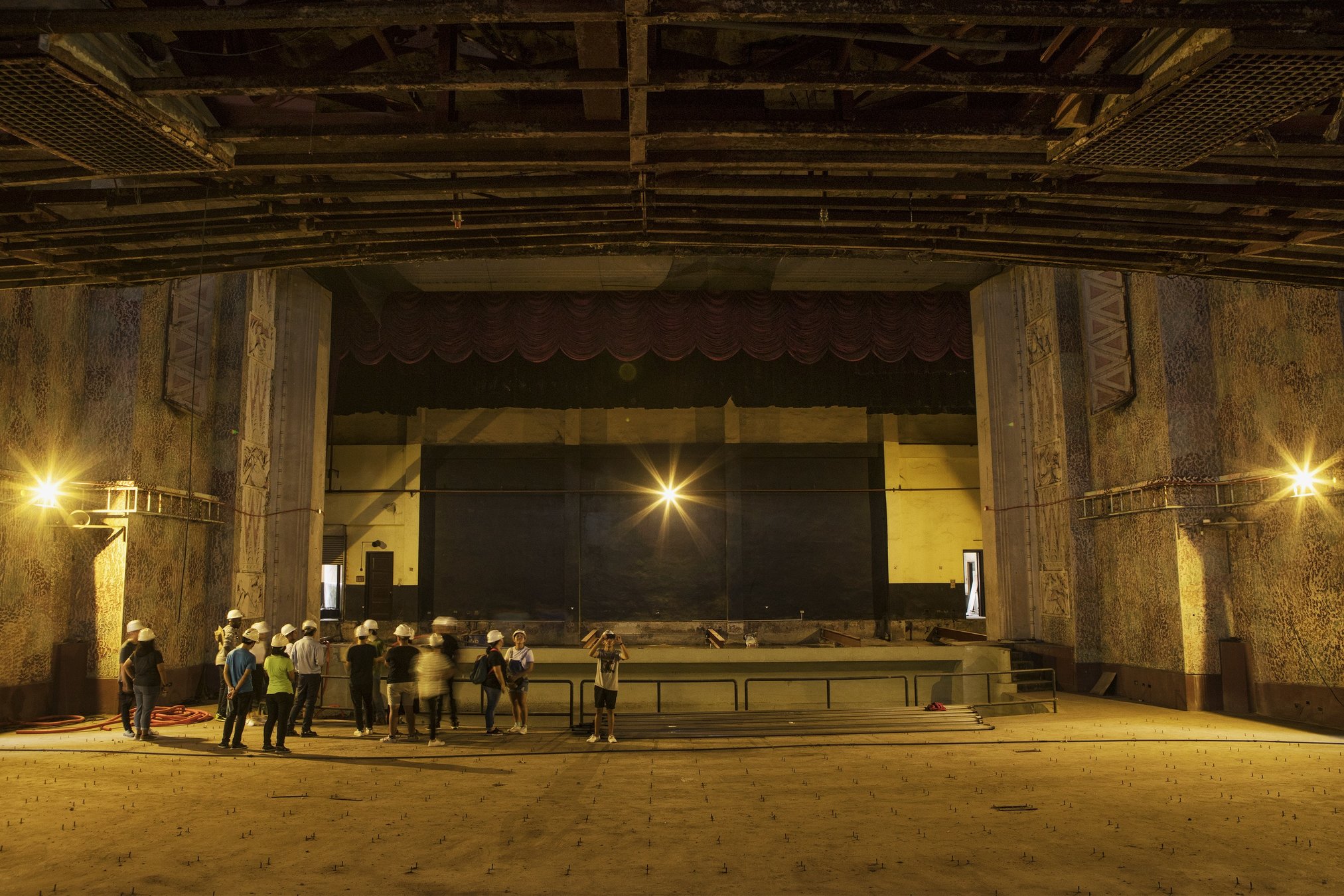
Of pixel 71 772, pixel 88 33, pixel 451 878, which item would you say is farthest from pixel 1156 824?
pixel 71 772

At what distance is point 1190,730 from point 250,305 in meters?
16.7

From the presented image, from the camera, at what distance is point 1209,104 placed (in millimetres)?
4949

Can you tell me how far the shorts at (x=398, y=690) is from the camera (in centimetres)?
1230

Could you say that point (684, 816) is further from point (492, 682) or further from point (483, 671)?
point (483, 671)

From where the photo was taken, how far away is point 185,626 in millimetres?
16234

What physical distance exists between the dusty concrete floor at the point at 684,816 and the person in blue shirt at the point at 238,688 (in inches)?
14.4

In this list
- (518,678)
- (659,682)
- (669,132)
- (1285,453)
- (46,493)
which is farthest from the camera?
(659,682)

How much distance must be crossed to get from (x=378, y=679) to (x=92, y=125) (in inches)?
440

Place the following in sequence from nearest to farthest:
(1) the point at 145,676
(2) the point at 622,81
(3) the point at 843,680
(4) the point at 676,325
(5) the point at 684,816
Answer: (2) the point at 622,81 < (5) the point at 684,816 < (1) the point at 145,676 < (3) the point at 843,680 < (4) the point at 676,325

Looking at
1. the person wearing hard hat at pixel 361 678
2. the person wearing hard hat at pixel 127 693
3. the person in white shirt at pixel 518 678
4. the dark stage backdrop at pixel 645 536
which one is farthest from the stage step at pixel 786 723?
the dark stage backdrop at pixel 645 536

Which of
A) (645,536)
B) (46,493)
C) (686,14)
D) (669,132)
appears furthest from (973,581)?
(686,14)

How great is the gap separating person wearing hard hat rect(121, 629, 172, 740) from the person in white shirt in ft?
14.2

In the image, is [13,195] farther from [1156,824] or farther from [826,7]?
[1156,824]

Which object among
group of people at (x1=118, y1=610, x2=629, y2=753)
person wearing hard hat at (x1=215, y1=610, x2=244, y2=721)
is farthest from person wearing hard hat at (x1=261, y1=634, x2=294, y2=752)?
person wearing hard hat at (x1=215, y1=610, x2=244, y2=721)
